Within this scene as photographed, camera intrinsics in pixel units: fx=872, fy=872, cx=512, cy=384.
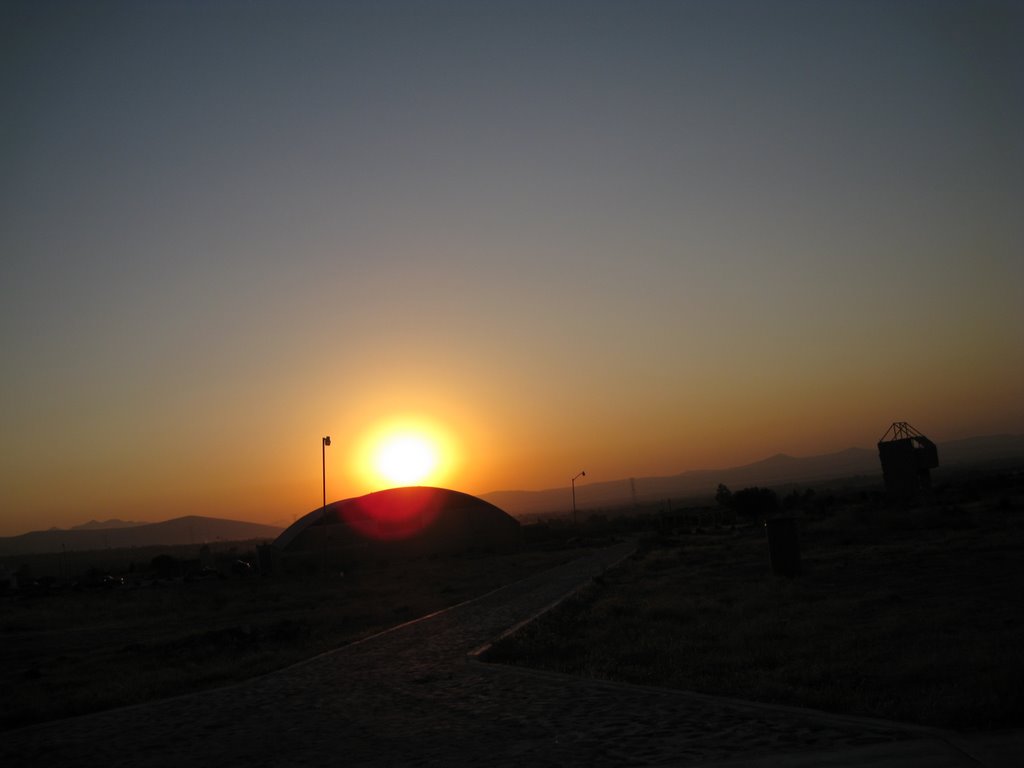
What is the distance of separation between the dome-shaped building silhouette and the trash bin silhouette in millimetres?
35774

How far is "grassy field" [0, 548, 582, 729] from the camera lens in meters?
14.0

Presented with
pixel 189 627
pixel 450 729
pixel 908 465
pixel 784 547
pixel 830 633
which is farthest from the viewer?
pixel 908 465

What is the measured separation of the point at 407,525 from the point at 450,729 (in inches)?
1910

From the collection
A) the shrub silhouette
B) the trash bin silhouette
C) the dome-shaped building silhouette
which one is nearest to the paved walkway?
the trash bin silhouette

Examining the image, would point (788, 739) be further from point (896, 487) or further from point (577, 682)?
point (896, 487)

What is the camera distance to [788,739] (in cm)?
732

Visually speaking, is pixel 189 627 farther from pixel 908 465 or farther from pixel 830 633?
pixel 908 465

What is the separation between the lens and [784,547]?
2162cm

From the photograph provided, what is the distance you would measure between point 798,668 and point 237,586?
35.0 metres

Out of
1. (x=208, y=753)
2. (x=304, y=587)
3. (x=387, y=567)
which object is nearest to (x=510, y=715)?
(x=208, y=753)

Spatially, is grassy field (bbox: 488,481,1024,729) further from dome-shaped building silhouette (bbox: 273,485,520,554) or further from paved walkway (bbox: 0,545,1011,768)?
dome-shaped building silhouette (bbox: 273,485,520,554)

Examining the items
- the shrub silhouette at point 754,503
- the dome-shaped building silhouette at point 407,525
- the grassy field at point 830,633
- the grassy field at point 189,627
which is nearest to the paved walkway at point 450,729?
the grassy field at point 830,633

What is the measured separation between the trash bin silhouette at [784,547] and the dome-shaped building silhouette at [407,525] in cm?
3577

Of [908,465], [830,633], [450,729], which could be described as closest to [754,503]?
[908,465]
